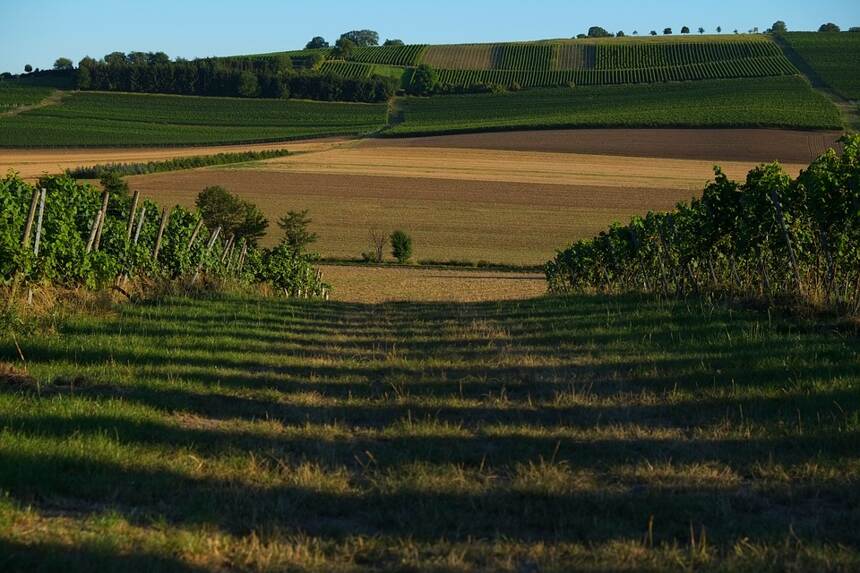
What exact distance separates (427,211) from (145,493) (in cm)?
5525

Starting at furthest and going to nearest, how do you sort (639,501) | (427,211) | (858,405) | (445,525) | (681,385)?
(427,211) < (681,385) < (858,405) < (639,501) < (445,525)

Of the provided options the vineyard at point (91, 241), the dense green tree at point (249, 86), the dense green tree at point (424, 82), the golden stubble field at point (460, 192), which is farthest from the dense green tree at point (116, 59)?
the vineyard at point (91, 241)

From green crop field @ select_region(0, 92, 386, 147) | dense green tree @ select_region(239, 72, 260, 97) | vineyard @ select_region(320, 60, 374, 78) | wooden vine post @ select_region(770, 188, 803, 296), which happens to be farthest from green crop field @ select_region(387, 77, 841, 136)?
wooden vine post @ select_region(770, 188, 803, 296)

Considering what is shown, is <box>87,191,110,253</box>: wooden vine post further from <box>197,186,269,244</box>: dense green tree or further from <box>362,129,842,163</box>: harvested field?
<box>362,129,842,163</box>: harvested field

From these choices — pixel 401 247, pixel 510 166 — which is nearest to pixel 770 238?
pixel 401 247

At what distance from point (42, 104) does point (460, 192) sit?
65.9 m

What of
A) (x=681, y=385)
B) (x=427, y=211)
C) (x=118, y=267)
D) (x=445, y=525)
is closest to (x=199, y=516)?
(x=445, y=525)

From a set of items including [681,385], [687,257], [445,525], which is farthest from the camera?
[687,257]

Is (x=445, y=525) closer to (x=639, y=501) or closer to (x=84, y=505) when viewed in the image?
(x=639, y=501)

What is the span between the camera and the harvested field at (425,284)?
31.0 meters

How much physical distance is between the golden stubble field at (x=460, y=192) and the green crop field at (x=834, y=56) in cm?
3630

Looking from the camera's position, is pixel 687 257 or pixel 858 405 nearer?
pixel 858 405

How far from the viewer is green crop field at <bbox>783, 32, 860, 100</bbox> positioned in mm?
100250

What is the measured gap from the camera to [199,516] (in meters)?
5.07
